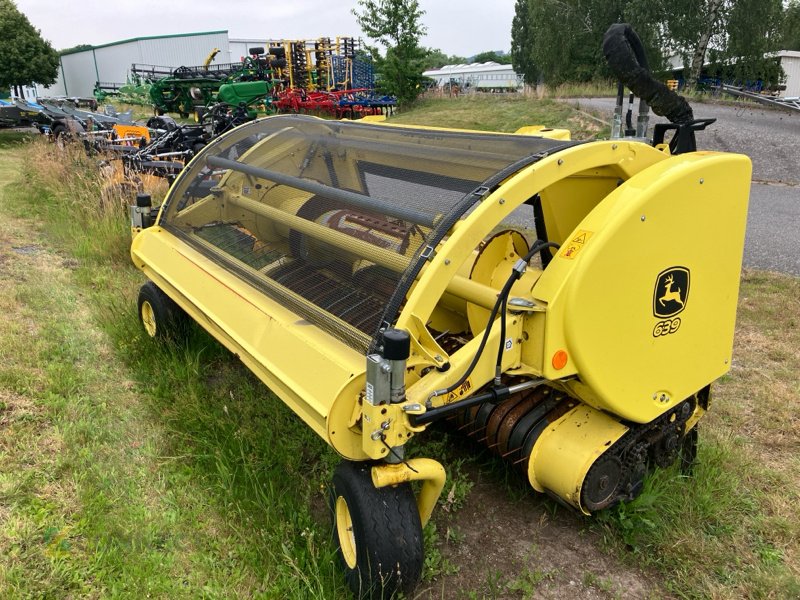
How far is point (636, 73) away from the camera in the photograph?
251 centimetres

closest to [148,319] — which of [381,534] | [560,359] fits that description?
[381,534]

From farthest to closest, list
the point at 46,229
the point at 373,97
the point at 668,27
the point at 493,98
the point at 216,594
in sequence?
the point at 668,27
the point at 373,97
the point at 493,98
the point at 46,229
the point at 216,594

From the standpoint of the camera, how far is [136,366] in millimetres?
3832

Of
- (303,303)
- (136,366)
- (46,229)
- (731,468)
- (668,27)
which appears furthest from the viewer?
(668,27)

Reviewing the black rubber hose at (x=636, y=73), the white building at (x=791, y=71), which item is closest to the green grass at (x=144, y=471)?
the black rubber hose at (x=636, y=73)

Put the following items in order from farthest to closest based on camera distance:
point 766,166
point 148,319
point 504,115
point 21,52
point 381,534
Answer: point 21,52
point 504,115
point 766,166
point 148,319
point 381,534

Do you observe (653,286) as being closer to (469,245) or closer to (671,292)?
(671,292)

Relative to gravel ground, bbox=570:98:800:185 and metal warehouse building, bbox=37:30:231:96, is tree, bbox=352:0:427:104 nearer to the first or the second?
gravel ground, bbox=570:98:800:185

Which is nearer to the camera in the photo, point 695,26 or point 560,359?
point 560,359

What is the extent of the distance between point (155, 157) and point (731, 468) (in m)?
7.43

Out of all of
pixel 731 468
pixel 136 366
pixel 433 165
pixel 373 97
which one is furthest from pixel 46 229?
pixel 373 97

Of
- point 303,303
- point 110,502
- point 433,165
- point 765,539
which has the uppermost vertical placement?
point 433,165

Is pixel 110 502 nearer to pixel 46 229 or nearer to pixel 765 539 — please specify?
pixel 765 539

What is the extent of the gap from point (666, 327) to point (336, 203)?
57.3 inches
